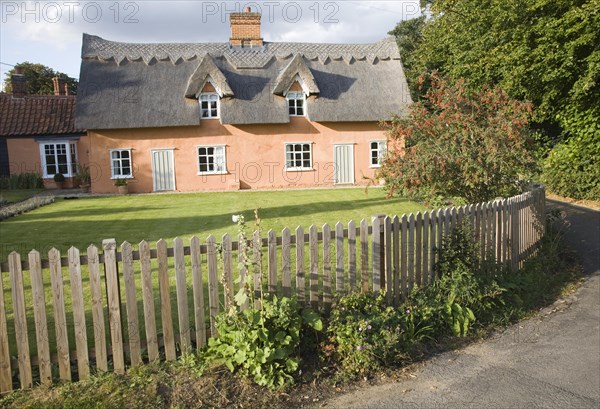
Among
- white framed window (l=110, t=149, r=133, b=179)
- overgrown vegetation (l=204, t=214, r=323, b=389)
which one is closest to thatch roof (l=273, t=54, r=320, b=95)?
white framed window (l=110, t=149, r=133, b=179)

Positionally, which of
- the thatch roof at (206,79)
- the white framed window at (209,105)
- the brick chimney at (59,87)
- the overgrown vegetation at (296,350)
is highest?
the brick chimney at (59,87)

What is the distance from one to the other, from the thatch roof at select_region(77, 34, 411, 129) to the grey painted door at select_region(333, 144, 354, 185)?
1.40m

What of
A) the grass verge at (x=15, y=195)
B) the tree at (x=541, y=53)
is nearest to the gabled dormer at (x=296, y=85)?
A: the tree at (x=541, y=53)

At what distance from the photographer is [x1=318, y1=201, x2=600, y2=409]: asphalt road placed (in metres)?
4.55

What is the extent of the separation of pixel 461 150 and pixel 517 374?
15.9 feet

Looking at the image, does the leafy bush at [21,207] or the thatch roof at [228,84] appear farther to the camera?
the thatch roof at [228,84]

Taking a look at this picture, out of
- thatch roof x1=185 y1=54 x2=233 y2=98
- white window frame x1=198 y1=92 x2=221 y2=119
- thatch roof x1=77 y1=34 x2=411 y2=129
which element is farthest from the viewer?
white window frame x1=198 y1=92 x2=221 y2=119

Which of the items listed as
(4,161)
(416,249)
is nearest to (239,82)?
(4,161)

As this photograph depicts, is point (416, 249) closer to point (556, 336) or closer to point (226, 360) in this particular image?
point (556, 336)

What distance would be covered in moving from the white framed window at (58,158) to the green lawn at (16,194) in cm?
198

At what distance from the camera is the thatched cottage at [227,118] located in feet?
75.1

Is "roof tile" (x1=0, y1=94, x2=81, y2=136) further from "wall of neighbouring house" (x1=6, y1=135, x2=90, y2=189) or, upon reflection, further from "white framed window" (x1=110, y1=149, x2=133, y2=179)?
"white framed window" (x1=110, y1=149, x2=133, y2=179)

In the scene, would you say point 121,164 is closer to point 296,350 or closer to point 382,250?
point 382,250

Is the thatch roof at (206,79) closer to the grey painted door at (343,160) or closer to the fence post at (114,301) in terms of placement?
the grey painted door at (343,160)
